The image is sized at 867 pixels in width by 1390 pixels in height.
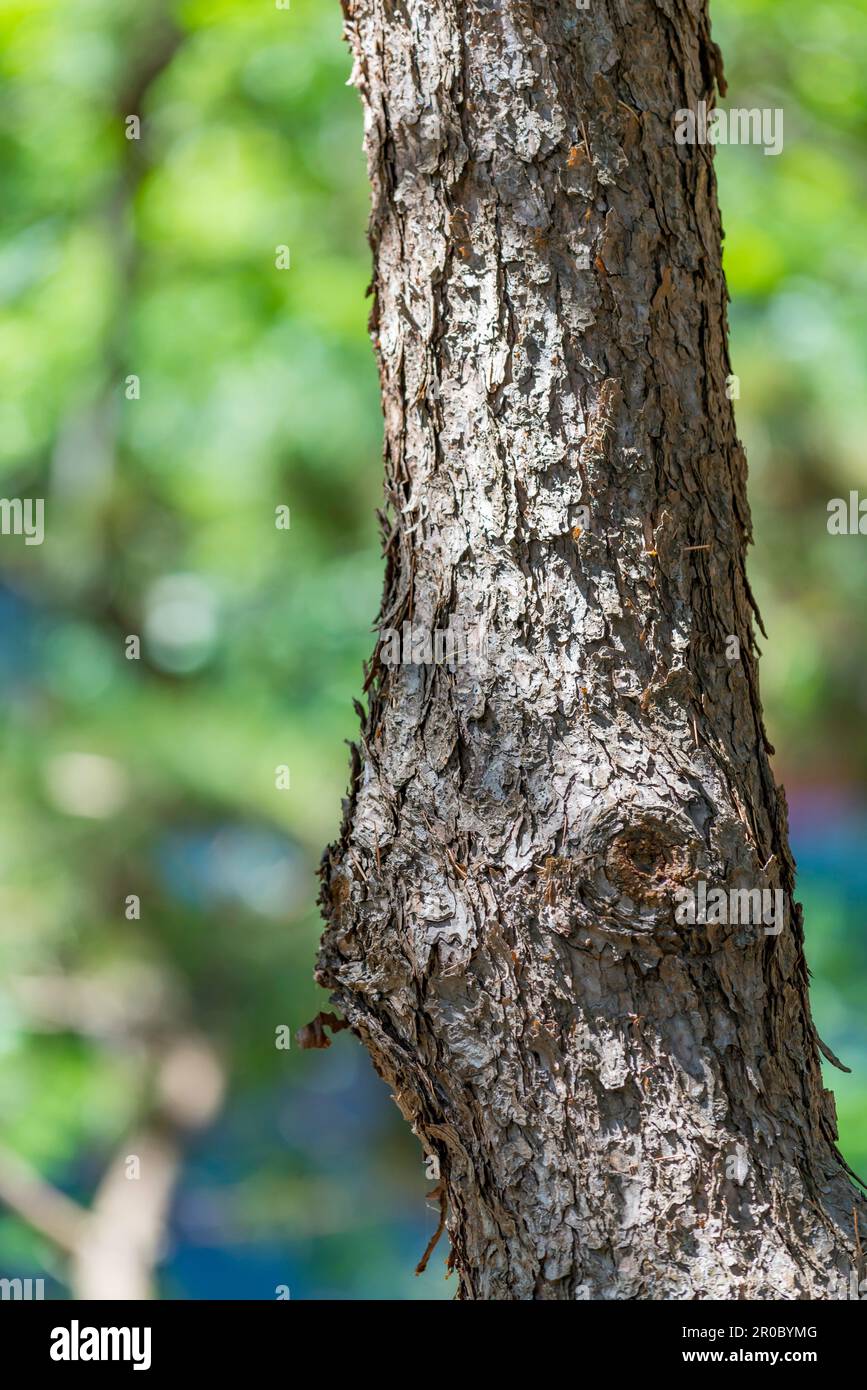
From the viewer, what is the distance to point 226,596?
4.55m

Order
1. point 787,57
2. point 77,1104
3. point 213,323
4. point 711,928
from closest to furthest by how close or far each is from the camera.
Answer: point 711,928
point 787,57
point 213,323
point 77,1104

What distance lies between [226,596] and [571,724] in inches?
144

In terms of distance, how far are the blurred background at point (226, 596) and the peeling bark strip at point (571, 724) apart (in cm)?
281

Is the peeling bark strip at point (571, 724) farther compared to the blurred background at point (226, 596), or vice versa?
the blurred background at point (226, 596)

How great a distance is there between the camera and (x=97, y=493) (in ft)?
14.8

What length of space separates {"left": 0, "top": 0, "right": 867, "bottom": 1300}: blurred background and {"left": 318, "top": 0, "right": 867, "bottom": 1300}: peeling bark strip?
9.21ft

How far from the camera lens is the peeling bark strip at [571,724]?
39.1 inches

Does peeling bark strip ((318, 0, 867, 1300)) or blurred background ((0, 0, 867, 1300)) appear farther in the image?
blurred background ((0, 0, 867, 1300))

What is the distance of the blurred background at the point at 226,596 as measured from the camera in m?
3.86

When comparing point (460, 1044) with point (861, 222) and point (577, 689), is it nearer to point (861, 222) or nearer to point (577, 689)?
point (577, 689)

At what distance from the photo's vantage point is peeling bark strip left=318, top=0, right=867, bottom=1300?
0.99m

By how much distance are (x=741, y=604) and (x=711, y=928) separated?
12.3 inches

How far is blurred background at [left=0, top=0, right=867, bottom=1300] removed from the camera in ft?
12.7
